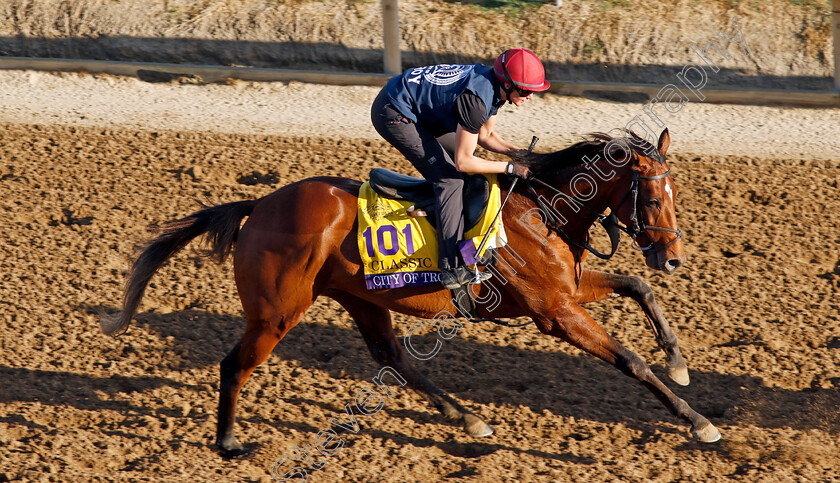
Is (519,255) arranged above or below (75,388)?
above

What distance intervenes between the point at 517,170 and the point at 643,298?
3.71 ft

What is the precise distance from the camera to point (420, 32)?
11469 millimetres

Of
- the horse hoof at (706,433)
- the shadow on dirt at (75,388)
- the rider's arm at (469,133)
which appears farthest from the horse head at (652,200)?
the shadow on dirt at (75,388)

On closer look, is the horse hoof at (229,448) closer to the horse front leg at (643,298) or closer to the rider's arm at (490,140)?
the horse front leg at (643,298)

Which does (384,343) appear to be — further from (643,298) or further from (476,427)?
(643,298)

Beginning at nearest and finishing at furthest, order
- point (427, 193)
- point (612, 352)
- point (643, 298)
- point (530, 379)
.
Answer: point (612, 352)
point (427, 193)
point (643, 298)
point (530, 379)

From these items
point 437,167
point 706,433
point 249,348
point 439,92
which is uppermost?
point 439,92

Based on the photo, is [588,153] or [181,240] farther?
[181,240]

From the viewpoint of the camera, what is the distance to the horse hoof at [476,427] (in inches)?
202

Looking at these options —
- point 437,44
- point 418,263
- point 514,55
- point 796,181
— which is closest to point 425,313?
point 418,263

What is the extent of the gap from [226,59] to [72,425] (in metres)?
7.22

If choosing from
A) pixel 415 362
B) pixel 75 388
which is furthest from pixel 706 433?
pixel 75 388

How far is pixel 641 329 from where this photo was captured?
610 cm

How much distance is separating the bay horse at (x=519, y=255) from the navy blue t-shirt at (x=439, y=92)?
1.70 ft
